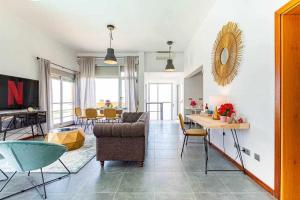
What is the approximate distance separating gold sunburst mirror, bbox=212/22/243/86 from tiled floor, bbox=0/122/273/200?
5.18 ft

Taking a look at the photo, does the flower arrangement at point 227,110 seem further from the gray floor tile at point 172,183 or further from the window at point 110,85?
the window at point 110,85

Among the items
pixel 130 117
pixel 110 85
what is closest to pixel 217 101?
pixel 130 117

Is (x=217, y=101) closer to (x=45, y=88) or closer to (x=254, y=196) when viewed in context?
(x=254, y=196)

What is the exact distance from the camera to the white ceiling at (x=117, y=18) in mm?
3742

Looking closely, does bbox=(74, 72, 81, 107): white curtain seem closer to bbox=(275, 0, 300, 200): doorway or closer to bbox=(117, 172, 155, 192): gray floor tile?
bbox=(117, 172, 155, 192): gray floor tile

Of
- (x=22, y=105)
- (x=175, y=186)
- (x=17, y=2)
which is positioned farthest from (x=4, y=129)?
(x=175, y=186)

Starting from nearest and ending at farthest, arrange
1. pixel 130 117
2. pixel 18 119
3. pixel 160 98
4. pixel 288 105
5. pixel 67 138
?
pixel 288 105
pixel 67 138
pixel 18 119
pixel 130 117
pixel 160 98

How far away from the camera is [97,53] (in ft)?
25.0

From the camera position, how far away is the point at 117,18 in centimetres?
439

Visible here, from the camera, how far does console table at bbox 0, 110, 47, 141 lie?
3613 mm

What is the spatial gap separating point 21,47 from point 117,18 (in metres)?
2.68

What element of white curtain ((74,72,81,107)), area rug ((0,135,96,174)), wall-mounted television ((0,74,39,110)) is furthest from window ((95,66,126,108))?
area rug ((0,135,96,174))

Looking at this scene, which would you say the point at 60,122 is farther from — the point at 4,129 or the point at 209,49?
the point at 209,49

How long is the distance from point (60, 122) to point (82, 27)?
12.3 feet
